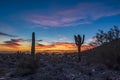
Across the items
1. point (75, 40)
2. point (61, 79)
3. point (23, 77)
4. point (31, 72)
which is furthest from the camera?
point (75, 40)

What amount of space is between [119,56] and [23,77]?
9934 mm

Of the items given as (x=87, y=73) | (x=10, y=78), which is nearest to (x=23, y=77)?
(x=10, y=78)

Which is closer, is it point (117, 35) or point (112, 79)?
point (112, 79)

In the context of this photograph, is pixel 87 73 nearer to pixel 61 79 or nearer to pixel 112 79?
pixel 112 79

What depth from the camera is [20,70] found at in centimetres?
1580

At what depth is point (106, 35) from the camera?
42.3 m

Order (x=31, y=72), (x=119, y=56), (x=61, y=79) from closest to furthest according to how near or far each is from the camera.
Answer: (x=61, y=79) → (x=31, y=72) → (x=119, y=56)

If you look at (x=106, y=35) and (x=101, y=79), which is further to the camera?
(x=106, y=35)

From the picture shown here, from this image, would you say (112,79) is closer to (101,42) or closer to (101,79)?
(101,79)

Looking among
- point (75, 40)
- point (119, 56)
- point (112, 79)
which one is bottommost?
point (112, 79)

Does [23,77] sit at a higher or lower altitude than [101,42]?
lower

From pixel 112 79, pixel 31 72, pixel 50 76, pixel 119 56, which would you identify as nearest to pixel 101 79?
pixel 112 79

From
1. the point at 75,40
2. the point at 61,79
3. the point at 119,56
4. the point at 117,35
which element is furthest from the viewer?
the point at 117,35

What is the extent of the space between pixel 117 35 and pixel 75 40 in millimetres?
13628
